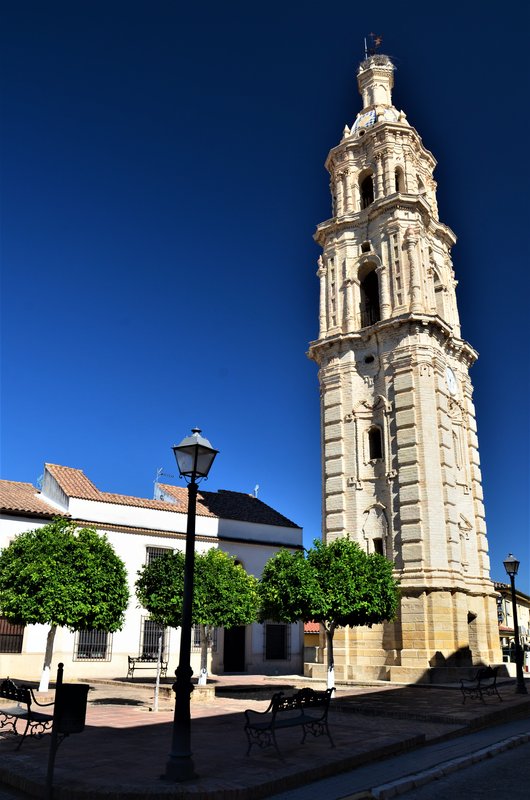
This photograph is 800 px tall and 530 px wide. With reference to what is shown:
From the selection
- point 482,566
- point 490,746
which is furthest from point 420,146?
point 490,746

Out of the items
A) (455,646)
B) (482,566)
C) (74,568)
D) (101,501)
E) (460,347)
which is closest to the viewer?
(74,568)

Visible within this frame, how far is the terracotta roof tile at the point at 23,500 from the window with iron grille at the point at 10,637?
4.15 meters

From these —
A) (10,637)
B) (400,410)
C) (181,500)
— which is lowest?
(10,637)

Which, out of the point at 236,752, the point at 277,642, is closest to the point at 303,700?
the point at 236,752

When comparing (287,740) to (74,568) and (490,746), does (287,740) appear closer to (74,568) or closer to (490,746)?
(490,746)

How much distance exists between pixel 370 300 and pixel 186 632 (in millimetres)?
27525

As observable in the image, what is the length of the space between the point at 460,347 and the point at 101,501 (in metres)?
18.8

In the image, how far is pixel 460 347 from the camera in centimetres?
3288

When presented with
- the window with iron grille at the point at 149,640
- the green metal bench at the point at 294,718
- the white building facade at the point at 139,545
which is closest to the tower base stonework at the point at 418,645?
the white building facade at the point at 139,545

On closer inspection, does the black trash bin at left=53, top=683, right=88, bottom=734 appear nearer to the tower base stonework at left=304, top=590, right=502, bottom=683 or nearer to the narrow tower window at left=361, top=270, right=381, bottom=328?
the tower base stonework at left=304, top=590, right=502, bottom=683

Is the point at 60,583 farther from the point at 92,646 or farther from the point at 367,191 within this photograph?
the point at 367,191

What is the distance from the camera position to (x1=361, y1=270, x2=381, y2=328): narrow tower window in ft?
109

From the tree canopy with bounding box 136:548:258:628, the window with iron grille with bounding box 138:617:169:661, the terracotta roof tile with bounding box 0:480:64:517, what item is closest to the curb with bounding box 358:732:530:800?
the tree canopy with bounding box 136:548:258:628

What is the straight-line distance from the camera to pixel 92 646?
25.9 meters
